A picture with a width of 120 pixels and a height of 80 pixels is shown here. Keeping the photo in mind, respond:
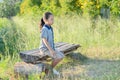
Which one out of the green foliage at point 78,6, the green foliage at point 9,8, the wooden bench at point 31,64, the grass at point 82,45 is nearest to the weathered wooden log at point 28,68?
the wooden bench at point 31,64

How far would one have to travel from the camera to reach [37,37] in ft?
34.0

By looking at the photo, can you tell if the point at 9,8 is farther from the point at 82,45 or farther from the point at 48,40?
the point at 48,40

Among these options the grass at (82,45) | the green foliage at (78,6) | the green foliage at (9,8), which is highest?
the green foliage at (78,6)

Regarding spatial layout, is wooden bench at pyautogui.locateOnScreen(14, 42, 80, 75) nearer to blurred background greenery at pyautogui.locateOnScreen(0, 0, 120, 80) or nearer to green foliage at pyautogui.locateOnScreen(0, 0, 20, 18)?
blurred background greenery at pyautogui.locateOnScreen(0, 0, 120, 80)

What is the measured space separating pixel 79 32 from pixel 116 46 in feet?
4.94

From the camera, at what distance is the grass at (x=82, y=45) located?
707 cm

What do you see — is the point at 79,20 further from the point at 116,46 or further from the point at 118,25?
the point at 116,46

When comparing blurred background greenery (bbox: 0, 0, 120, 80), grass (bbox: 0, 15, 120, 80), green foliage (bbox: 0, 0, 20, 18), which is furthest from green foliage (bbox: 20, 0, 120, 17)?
green foliage (bbox: 0, 0, 20, 18)

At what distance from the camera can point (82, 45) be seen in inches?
388

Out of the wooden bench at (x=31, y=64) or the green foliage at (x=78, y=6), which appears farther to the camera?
the green foliage at (x=78, y=6)

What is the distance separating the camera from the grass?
7.07 meters

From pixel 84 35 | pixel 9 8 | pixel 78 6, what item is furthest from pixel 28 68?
pixel 9 8

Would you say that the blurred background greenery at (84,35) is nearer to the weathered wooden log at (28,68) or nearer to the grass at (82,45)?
the grass at (82,45)

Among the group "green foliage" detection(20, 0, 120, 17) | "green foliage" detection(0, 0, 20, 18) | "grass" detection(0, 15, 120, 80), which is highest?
"green foliage" detection(20, 0, 120, 17)
